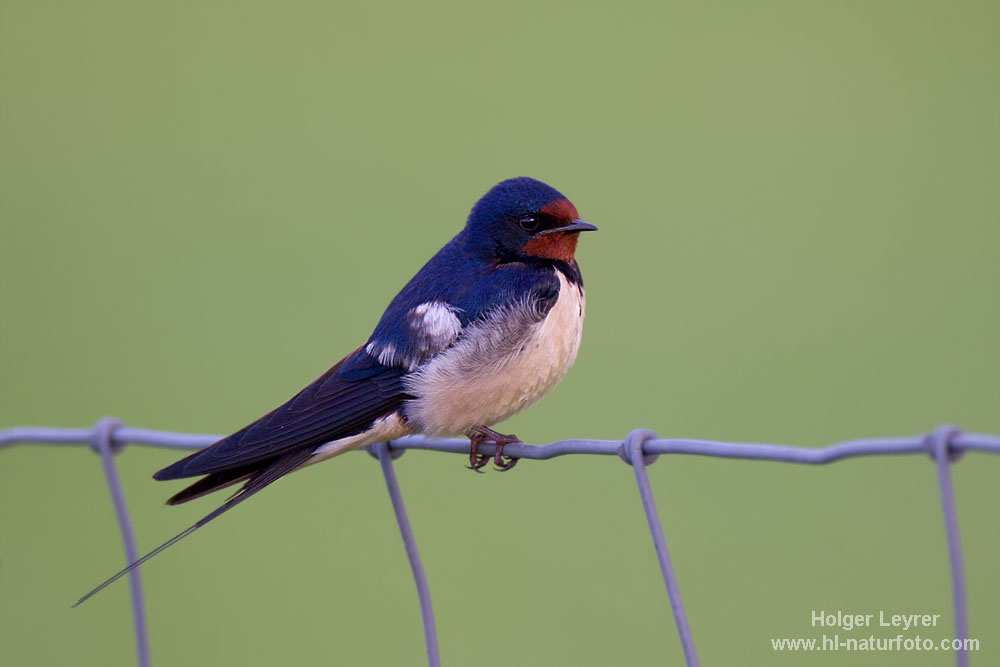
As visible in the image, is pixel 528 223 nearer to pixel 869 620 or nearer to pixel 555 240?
pixel 555 240

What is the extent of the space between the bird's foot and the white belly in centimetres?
5

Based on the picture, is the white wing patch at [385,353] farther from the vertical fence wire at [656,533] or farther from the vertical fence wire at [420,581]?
the vertical fence wire at [656,533]

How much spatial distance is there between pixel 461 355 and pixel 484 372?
57 millimetres

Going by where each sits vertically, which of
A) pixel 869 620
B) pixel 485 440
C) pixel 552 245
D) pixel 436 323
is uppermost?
pixel 552 245

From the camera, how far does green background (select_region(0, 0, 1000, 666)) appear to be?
13.7ft

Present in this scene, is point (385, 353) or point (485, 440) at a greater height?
point (385, 353)

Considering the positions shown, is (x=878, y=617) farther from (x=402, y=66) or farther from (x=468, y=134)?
(x=402, y=66)

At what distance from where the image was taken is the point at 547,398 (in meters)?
5.15

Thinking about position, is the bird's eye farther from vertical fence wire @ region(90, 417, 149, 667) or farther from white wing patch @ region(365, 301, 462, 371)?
vertical fence wire @ region(90, 417, 149, 667)

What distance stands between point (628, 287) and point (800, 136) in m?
1.88

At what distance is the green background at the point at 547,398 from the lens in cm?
417

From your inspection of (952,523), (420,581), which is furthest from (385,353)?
(952,523)

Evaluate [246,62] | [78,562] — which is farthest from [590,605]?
[246,62]

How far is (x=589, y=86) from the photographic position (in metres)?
7.70
